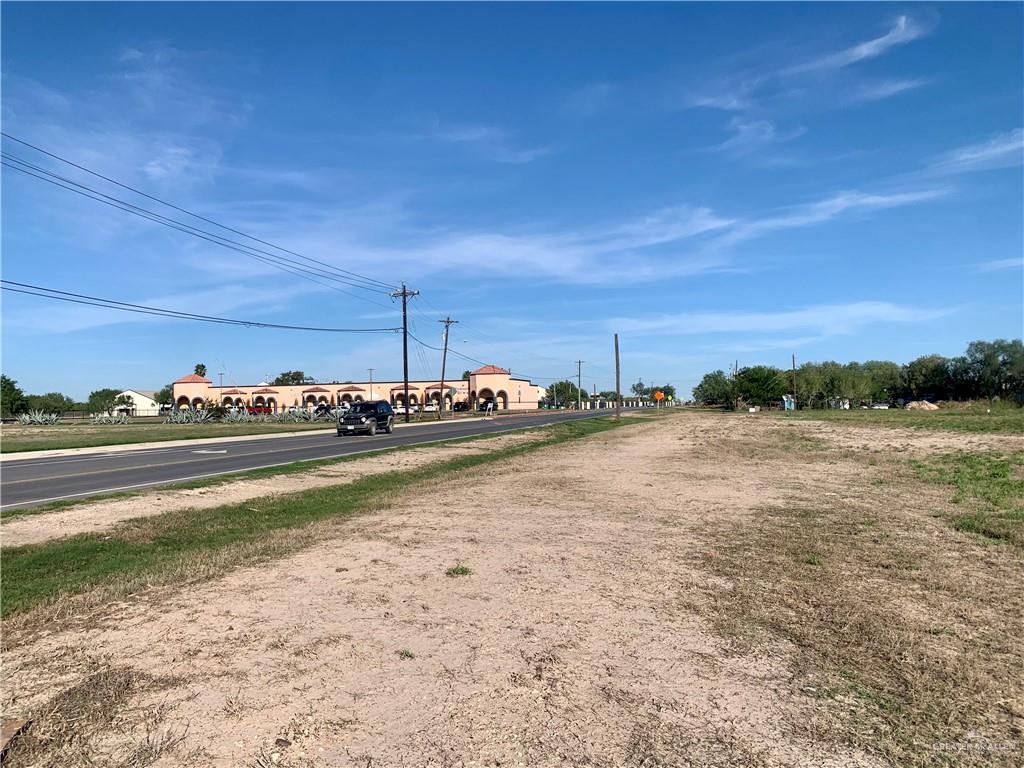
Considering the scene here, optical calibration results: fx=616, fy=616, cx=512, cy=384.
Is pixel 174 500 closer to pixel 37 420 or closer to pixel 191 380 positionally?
pixel 37 420

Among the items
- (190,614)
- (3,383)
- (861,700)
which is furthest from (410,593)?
(3,383)

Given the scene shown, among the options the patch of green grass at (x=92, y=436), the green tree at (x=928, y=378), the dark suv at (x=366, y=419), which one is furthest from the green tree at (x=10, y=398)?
the green tree at (x=928, y=378)

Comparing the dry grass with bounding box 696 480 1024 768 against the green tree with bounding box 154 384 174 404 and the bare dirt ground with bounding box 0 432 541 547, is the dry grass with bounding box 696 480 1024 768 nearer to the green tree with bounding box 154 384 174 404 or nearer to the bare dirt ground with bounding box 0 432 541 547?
the bare dirt ground with bounding box 0 432 541 547

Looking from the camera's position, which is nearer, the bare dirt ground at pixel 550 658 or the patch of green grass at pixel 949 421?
the bare dirt ground at pixel 550 658

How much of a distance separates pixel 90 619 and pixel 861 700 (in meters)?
5.94

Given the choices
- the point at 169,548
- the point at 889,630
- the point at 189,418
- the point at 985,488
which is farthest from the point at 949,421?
the point at 189,418

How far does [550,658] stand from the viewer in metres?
4.41

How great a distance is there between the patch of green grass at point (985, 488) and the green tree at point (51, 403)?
103940 millimetres

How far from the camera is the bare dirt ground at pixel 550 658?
3.31m

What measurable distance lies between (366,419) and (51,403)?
9199 centimetres

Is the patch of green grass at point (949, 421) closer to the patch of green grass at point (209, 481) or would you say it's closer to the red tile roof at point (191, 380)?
the patch of green grass at point (209, 481)

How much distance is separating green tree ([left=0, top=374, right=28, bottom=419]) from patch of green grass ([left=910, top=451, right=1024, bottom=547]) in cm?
10496

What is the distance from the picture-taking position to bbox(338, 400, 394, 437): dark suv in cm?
3591

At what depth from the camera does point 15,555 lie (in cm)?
775
